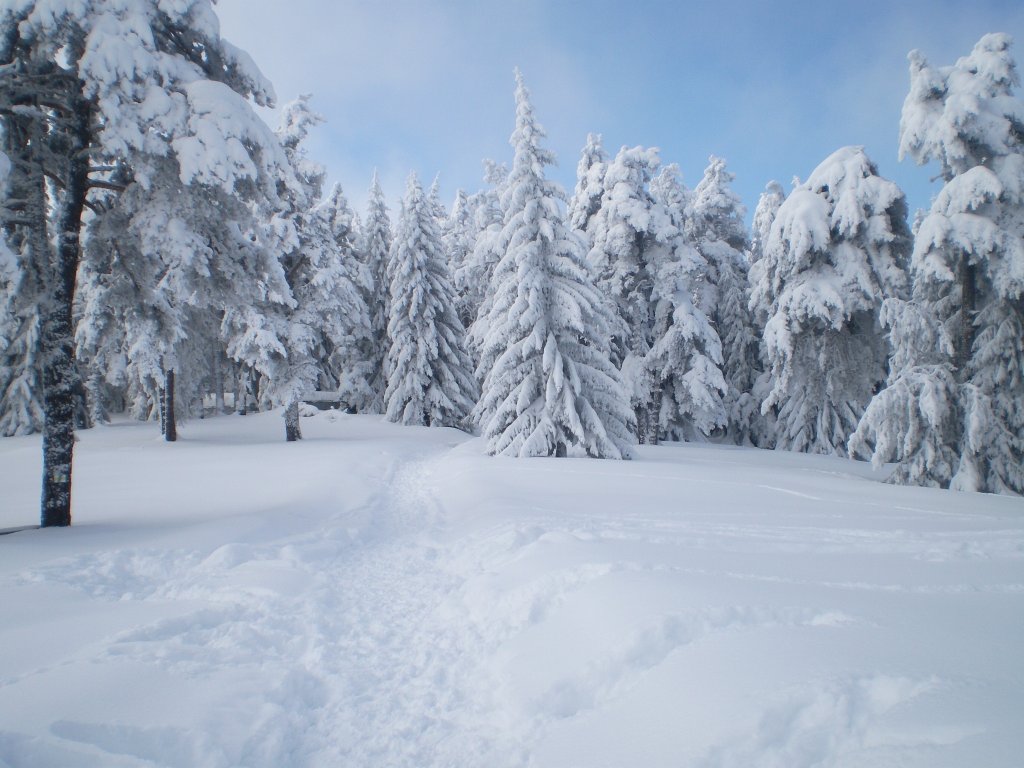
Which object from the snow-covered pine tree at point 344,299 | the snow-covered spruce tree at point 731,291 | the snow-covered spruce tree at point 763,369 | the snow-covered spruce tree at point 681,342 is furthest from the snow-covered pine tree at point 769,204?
the snow-covered pine tree at point 344,299

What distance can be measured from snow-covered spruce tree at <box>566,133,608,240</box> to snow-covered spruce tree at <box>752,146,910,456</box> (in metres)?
7.79

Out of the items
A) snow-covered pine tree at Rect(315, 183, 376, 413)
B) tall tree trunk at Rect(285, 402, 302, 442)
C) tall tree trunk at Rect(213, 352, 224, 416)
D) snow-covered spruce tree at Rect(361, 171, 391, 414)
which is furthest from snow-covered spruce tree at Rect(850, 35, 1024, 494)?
tall tree trunk at Rect(213, 352, 224, 416)

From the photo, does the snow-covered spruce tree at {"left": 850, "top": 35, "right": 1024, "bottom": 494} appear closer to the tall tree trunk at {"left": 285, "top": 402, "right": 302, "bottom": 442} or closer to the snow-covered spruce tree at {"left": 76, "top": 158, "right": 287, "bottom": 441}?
the snow-covered spruce tree at {"left": 76, "top": 158, "right": 287, "bottom": 441}

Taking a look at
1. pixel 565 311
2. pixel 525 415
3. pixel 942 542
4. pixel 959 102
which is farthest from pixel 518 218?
pixel 942 542

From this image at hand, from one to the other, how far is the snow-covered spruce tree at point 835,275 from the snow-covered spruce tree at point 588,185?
25.6 ft

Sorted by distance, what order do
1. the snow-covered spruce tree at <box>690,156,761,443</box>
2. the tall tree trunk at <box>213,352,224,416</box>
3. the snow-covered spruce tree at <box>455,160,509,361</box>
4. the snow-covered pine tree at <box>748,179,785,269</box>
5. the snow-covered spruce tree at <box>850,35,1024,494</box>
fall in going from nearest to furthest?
the snow-covered spruce tree at <box>850,35,1024,494</box> → the snow-covered spruce tree at <box>455,160,509,361</box> → the snow-covered spruce tree at <box>690,156,761,443</box> → the snow-covered pine tree at <box>748,179,785,269</box> → the tall tree trunk at <box>213,352,224,416</box>

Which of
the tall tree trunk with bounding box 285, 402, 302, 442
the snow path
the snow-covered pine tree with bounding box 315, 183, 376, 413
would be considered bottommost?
the snow path

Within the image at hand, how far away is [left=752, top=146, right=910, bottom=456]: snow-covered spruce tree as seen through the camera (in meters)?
14.6

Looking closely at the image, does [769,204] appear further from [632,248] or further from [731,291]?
→ [632,248]

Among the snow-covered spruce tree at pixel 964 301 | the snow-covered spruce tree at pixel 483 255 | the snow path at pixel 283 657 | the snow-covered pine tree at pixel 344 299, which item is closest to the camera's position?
the snow path at pixel 283 657

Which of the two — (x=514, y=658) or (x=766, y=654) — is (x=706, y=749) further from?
(x=514, y=658)

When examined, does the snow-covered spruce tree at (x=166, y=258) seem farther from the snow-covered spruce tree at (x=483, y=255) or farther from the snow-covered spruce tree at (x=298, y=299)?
the snow-covered spruce tree at (x=298, y=299)

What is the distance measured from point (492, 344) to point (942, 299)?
448 inches

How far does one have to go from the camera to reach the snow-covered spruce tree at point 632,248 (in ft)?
62.2
